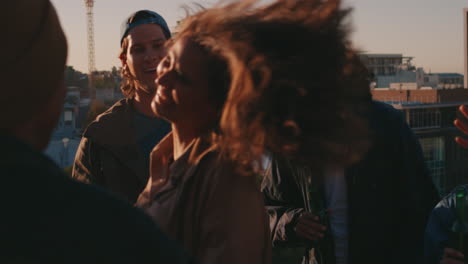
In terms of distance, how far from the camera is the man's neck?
138 inches

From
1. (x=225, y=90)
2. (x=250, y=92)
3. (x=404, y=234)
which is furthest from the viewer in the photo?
(x=404, y=234)

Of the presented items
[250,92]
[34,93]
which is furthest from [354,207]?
[34,93]

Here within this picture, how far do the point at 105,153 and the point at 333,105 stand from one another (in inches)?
68.1

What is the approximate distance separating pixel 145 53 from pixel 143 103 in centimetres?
28

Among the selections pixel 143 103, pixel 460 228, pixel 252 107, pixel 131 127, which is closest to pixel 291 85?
pixel 252 107

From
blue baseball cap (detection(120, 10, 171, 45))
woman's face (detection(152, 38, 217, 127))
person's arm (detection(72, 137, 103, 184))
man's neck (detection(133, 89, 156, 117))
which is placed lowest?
person's arm (detection(72, 137, 103, 184))

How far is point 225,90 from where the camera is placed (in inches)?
76.0

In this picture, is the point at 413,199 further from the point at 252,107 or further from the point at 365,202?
the point at 252,107

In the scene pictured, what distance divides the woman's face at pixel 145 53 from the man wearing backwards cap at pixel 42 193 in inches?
88.0

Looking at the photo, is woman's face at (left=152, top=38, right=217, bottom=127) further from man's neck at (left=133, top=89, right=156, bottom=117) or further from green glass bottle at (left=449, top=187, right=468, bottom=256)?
man's neck at (left=133, top=89, right=156, bottom=117)

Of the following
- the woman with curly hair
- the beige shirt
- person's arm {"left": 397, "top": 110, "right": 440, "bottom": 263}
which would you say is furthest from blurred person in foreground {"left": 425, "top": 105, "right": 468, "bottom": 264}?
the beige shirt

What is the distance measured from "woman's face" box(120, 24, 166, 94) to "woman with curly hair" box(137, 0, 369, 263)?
1.58m

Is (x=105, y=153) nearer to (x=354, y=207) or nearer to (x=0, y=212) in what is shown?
(x=354, y=207)

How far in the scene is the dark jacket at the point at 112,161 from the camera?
3.19m
